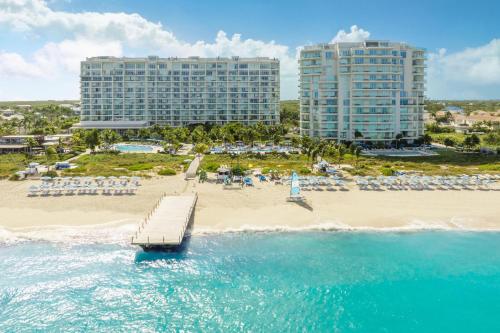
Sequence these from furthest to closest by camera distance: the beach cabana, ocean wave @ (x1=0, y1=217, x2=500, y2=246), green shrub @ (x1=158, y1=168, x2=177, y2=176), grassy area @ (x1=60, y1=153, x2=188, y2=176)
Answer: grassy area @ (x1=60, y1=153, x2=188, y2=176)
green shrub @ (x1=158, y1=168, x2=177, y2=176)
the beach cabana
ocean wave @ (x1=0, y1=217, x2=500, y2=246)

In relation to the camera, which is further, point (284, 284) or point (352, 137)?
point (352, 137)

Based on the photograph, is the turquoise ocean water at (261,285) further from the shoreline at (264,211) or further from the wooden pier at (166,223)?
the shoreline at (264,211)

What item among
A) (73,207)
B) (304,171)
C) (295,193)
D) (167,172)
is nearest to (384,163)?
(304,171)

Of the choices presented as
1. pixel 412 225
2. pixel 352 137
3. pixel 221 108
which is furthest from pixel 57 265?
pixel 221 108

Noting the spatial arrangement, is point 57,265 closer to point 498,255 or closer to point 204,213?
point 204,213

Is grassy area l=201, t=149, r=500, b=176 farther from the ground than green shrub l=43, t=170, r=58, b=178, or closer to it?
farther from the ground

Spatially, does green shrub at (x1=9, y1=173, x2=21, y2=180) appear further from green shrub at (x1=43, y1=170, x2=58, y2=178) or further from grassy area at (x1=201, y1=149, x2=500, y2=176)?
grassy area at (x1=201, y1=149, x2=500, y2=176)

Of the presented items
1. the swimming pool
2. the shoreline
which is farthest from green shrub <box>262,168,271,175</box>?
the swimming pool
